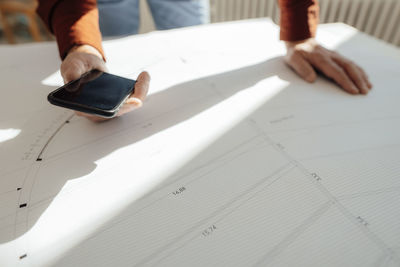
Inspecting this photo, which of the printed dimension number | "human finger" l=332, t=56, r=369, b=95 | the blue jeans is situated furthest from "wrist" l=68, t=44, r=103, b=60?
"human finger" l=332, t=56, r=369, b=95

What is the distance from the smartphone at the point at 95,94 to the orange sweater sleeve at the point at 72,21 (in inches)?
5.2

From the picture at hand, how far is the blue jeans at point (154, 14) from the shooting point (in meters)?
0.94

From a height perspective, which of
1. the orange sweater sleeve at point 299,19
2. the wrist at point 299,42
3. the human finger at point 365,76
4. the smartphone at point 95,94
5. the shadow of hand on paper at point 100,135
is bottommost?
the shadow of hand on paper at point 100,135

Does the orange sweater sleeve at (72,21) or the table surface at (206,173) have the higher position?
the orange sweater sleeve at (72,21)

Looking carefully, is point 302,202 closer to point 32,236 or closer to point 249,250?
point 249,250

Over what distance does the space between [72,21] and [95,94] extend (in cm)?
29

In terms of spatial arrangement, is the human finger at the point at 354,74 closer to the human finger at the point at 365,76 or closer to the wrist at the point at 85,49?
the human finger at the point at 365,76

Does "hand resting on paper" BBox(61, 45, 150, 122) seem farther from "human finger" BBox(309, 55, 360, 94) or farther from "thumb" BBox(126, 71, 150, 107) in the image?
"human finger" BBox(309, 55, 360, 94)

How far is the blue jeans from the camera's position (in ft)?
3.08

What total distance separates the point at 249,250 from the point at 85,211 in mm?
231

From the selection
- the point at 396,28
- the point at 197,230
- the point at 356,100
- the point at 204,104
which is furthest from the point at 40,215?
the point at 396,28

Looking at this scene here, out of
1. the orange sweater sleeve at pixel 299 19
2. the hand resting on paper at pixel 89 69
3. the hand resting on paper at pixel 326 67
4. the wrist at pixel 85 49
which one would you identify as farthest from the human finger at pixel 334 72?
the wrist at pixel 85 49

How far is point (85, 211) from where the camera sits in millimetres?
384

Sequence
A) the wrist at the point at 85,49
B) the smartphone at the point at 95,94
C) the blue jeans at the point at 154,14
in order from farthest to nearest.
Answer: the blue jeans at the point at 154,14
the wrist at the point at 85,49
the smartphone at the point at 95,94
